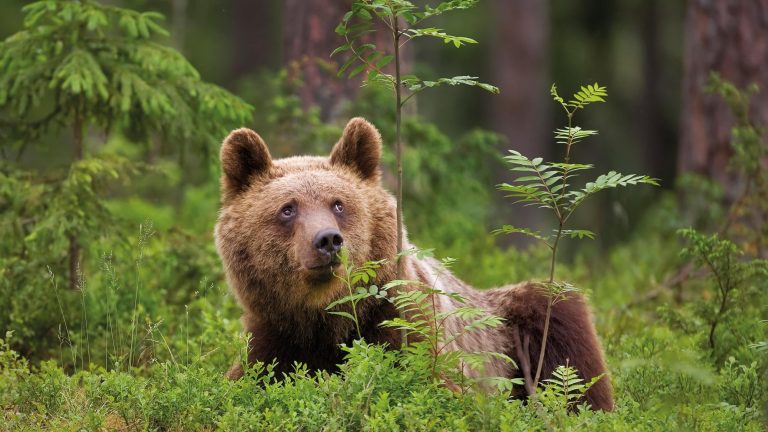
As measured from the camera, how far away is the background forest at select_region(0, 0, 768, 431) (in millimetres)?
4996

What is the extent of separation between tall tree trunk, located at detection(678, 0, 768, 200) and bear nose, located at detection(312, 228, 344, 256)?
673 centimetres

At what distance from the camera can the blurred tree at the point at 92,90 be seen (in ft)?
23.7

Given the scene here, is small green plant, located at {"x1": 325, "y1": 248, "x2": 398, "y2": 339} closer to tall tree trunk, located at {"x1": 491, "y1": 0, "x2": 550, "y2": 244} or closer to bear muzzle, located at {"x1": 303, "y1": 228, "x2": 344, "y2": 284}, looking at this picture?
bear muzzle, located at {"x1": 303, "y1": 228, "x2": 344, "y2": 284}

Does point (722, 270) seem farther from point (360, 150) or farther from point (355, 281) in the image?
point (355, 281)

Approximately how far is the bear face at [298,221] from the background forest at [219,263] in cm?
34

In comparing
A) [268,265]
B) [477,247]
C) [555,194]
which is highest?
[555,194]

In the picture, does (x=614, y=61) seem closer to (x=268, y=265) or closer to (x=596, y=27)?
(x=596, y=27)

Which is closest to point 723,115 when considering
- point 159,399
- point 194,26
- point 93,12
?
point 93,12

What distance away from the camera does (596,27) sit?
27172 mm

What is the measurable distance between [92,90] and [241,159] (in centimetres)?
171

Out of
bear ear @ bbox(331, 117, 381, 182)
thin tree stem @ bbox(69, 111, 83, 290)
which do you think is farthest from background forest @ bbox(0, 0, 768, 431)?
bear ear @ bbox(331, 117, 381, 182)

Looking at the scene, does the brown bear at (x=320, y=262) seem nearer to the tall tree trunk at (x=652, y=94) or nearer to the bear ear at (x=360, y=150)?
the bear ear at (x=360, y=150)

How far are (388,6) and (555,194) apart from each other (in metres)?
1.29

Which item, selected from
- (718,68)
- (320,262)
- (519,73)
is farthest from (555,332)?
(519,73)
